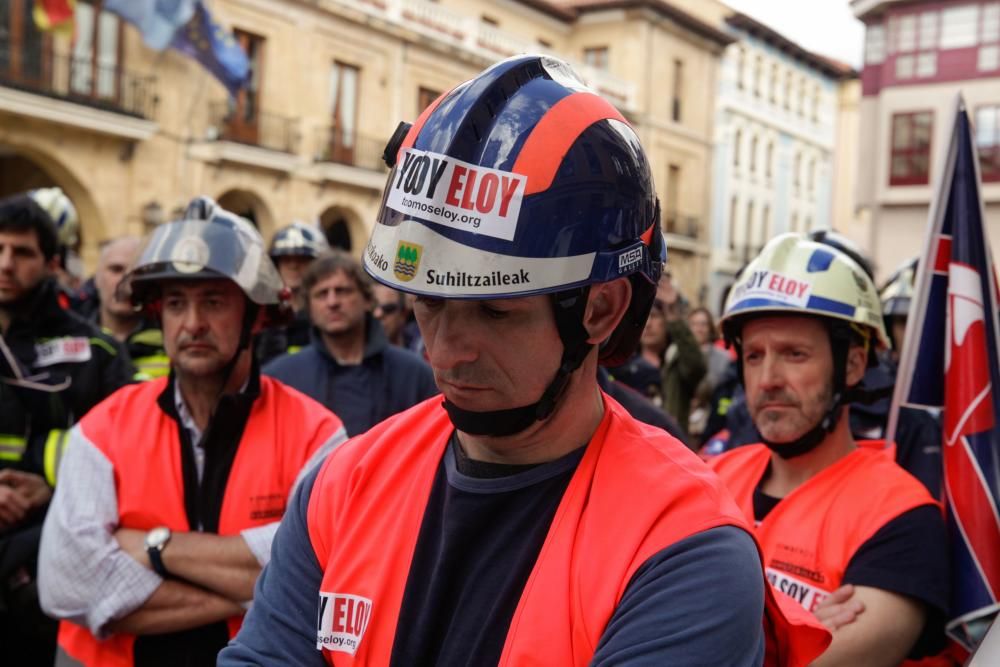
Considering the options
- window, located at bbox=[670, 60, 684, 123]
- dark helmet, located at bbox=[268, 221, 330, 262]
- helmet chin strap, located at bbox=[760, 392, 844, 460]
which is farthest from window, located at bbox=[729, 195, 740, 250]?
helmet chin strap, located at bbox=[760, 392, 844, 460]

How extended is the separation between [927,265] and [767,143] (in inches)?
1773

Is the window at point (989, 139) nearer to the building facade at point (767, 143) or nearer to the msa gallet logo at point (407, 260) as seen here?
the building facade at point (767, 143)

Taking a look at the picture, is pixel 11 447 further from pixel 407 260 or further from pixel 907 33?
pixel 907 33

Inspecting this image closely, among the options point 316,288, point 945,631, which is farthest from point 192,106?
point 945,631

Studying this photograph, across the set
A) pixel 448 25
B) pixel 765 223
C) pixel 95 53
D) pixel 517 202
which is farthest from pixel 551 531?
pixel 765 223

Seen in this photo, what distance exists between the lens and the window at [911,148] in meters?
33.3

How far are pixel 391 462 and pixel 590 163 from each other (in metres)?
0.65

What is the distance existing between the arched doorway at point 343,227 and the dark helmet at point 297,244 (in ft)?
60.6

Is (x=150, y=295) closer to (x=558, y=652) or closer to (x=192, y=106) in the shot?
(x=558, y=652)

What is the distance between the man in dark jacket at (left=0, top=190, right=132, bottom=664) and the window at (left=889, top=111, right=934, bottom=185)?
1268 inches

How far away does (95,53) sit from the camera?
824 inches

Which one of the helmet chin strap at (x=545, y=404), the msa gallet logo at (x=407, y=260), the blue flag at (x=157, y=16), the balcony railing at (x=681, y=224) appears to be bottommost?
the helmet chin strap at (x=545, y=404)

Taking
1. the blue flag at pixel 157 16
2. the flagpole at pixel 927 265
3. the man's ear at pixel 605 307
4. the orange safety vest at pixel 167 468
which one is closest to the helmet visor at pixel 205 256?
the orange safety vest at pixel 167 468

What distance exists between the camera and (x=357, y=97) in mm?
26828
